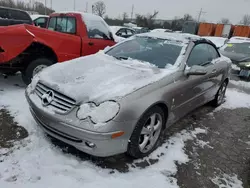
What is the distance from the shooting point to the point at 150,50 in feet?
12.8

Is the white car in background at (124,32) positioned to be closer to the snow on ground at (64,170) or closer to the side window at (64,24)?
the side window at (64,24)

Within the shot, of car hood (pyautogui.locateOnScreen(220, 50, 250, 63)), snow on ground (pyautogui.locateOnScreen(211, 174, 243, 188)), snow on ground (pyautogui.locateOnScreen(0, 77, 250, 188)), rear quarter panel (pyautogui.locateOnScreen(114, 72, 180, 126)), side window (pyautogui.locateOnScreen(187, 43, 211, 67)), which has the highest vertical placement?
side window (pyautogui.locateOnScreen(187, 43, 211, 67))

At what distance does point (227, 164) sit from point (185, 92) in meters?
1.15

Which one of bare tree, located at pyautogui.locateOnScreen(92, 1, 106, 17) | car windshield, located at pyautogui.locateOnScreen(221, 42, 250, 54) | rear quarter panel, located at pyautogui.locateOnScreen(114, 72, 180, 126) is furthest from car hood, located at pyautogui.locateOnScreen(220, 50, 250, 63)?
bare tree, located at pyautogui.locateOnScreen(92, 1, 106, 17)

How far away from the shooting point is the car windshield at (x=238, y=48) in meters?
9.31

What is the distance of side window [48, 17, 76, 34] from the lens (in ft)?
17.9

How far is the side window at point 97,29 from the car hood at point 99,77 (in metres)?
2.06

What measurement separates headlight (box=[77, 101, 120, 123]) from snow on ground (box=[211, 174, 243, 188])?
149cm

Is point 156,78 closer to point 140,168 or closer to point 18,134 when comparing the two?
point 140,168

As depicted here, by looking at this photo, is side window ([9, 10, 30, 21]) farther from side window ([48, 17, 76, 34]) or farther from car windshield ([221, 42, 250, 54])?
car windshield ([221, 42, 250, 54])

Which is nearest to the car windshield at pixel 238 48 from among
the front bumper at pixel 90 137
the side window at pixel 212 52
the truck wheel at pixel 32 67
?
the side window at pixel 212 52

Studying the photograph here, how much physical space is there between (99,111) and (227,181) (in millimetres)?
1780

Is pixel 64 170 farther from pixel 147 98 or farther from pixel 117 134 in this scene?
pixel 147 98

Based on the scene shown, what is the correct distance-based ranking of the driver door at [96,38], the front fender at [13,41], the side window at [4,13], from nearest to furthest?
the front fender at [13,41] < the driver door at [96,38] < the side window at [4,13]
